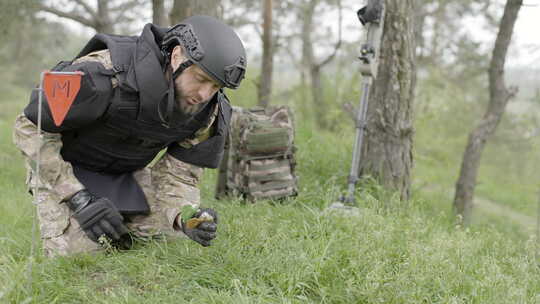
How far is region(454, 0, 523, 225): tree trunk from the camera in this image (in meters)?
5.95

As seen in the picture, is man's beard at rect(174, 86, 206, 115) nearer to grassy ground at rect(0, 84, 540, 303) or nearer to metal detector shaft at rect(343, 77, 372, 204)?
grassy ground at rect(0, 84, 540, 303)

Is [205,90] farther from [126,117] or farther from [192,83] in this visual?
[126,117]

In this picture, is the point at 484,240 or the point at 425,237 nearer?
the point at 425,237

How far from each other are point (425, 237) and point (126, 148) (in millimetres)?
2193

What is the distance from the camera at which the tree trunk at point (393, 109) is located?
457 cm

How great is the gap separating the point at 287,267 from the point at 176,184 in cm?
94

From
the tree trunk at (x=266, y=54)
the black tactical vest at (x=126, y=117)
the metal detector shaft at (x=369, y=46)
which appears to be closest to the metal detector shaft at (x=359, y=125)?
the metal detector shaft at (x=369, y=46)

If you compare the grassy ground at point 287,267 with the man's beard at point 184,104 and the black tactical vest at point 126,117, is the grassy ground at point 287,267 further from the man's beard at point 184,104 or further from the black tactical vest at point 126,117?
the man's beard at point 184,104

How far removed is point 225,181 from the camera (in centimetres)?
433

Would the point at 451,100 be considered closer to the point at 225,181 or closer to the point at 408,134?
the point at 408,134

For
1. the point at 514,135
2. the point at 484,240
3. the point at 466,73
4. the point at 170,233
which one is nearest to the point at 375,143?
the point at 484,240

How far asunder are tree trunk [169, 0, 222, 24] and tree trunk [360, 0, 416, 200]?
169 cm

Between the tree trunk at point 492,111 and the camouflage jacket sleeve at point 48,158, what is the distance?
16.4 feet

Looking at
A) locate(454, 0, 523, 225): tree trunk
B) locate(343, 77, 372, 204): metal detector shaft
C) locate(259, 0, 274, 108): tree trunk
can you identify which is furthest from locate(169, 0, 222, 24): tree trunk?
locate(454, 0, 523, 225): tree trunk
